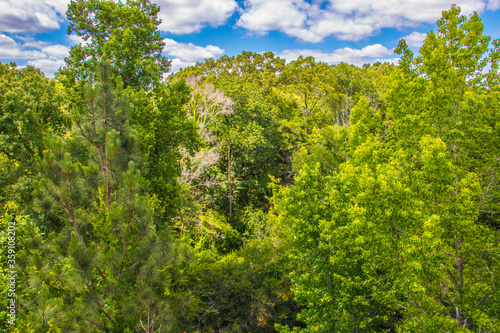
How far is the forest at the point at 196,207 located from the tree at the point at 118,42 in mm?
73

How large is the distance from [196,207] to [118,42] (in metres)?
8.67

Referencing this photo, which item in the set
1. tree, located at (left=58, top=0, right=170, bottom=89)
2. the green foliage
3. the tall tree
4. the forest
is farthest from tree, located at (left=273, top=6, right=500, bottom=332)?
the green foliage

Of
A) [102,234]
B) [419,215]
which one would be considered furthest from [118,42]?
[419,215]

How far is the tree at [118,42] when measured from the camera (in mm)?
10023

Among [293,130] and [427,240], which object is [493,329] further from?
[293,130]

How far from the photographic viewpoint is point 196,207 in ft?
49.7

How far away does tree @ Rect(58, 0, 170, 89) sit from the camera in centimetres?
1002

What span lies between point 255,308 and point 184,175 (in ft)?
28.7

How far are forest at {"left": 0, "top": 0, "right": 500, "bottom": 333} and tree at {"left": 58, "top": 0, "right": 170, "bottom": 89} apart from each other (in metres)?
0.07

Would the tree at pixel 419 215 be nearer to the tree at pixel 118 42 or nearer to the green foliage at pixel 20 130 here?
the tree at pixel 118 42

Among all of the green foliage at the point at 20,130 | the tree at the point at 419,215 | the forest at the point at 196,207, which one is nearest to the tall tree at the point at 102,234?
the forest at the point at 196,207

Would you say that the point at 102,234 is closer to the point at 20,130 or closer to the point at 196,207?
the point at 20,130

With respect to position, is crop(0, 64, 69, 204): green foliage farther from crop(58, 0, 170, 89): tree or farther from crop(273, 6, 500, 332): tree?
crop(273, 6, 500, 332): tree

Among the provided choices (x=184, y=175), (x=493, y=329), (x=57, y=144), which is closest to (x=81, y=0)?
(x=57, y=144)
